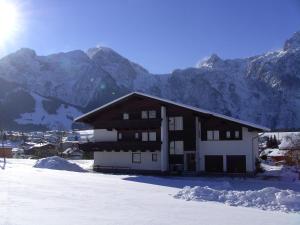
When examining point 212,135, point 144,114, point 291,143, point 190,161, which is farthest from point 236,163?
point 291,143

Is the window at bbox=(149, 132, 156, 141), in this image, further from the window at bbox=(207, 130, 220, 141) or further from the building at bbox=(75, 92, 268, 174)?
the window at bbox=(207, 130, 220, 141)

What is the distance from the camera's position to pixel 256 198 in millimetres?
22031

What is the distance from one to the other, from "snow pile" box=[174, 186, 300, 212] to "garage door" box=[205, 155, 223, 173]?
26.0m

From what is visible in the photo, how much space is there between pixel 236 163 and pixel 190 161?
194 inches

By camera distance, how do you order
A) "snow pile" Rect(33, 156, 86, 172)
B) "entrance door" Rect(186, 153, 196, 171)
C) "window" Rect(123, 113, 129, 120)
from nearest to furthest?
"entrance door" Rect(186, 153, 196, 171), "snow pile" Rect(33, 156, 86, 172), "window" Rect(123, 113, 129, 120)

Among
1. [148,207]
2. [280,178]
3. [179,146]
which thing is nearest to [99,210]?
[148,207]

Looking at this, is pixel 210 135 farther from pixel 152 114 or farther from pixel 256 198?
pixel 256 198

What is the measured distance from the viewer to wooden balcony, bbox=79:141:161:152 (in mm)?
52000

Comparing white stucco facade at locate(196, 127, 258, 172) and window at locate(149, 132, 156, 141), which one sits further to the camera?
window at locate(149, 132, 156, 141)

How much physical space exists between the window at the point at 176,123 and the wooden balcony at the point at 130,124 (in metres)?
1.57

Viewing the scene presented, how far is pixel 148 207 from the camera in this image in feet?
67.9

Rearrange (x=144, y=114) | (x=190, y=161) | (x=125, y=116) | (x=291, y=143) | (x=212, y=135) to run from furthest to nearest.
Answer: (x=291, y=143) → (x=125, y=116) → (x=144, y=114) → (x=190, y=161) → (x=212, y=135)

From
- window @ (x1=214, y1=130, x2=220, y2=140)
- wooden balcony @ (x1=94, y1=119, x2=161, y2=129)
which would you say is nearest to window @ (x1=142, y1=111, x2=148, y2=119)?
wooden balcony @ (x1=94, y1=119, x2=161, y2=129)

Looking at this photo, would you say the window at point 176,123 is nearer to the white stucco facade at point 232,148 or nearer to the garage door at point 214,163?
the white stucco facade at point 232,148
